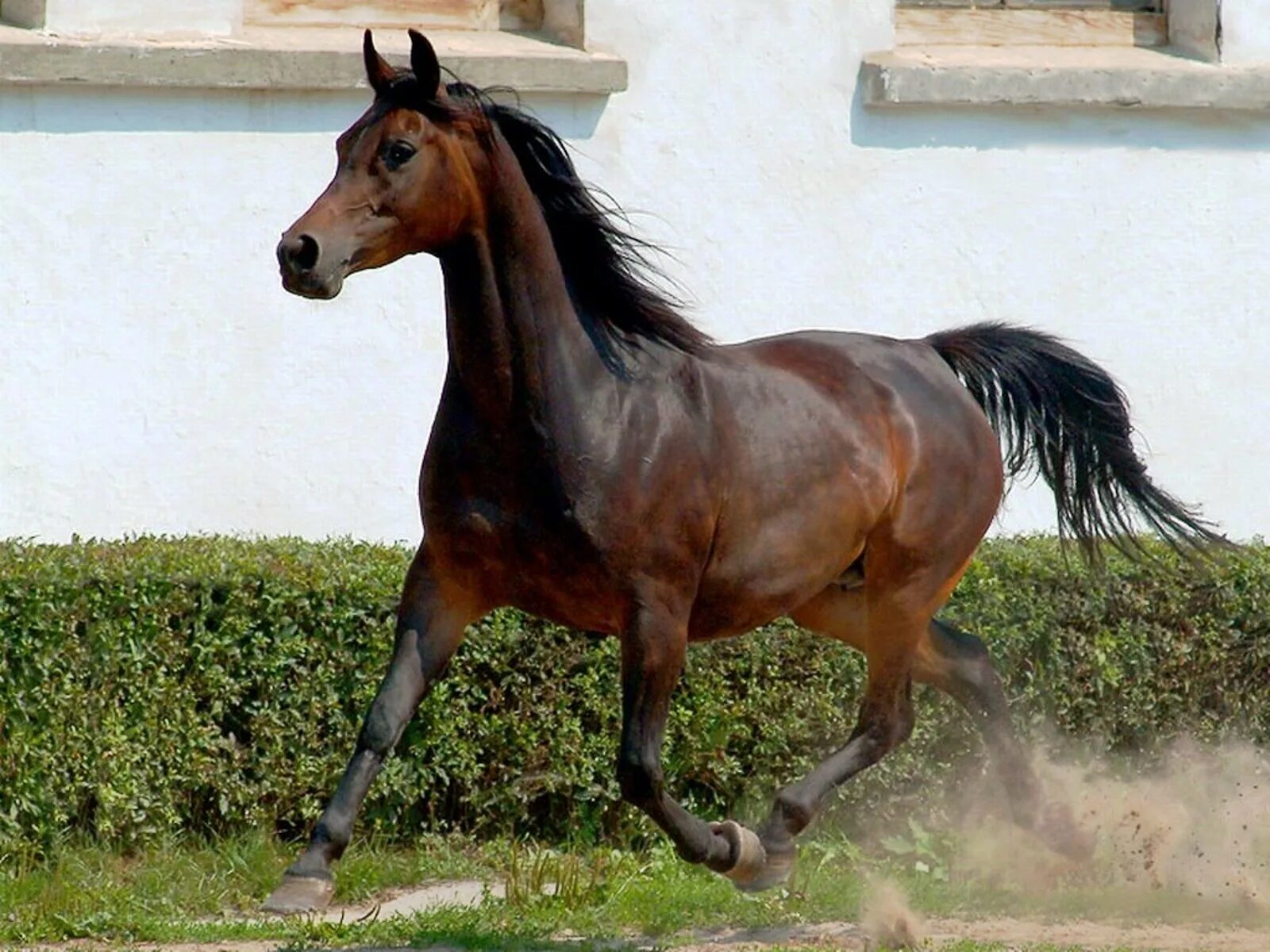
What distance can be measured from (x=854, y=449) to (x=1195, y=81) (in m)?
3.55

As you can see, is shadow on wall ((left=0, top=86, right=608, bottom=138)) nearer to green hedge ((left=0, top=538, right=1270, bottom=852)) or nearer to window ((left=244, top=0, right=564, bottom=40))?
window ((left=244, top=0, right=564, bottom=40))

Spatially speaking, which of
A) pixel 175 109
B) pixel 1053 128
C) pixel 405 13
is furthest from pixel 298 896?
pixel 1053 128

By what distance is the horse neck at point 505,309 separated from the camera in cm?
497

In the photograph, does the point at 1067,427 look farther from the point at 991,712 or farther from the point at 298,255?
the point at 298,255

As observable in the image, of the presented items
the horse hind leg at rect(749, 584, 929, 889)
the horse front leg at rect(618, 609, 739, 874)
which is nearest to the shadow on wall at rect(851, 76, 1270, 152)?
the horse hind leg at rect(749, 584, 929, 889)

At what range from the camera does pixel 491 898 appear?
641 centimetres

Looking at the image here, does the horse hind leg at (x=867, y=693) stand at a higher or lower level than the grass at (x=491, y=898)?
higher

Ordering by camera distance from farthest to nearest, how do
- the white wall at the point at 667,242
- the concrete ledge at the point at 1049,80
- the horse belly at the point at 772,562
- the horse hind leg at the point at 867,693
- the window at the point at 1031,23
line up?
the window at the point at 1031,23 < the concrete ledge at the point at 1049,80 < the white wall at the point at 667,242 < the horse hind leg at the point at 867,693 < the horse belly at the point at 772,562

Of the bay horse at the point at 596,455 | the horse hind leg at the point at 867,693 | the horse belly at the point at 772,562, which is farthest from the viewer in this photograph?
the horse hind leg at the point at 867,693

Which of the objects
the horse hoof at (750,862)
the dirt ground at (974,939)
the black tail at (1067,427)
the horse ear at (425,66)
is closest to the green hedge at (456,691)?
the black tail at (1067,427)

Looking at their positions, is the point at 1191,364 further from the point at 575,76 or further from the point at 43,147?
the point at 43,147

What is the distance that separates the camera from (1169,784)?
742cm

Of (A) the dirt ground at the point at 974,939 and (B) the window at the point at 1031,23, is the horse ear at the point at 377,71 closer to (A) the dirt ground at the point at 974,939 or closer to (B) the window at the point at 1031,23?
(A) the dirt ground at the point at 974,939

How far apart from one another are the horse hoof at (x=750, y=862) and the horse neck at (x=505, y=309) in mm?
1214
